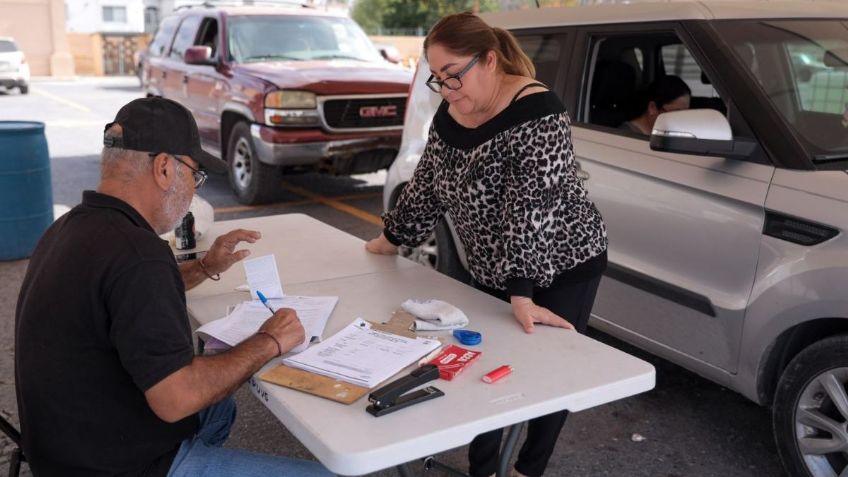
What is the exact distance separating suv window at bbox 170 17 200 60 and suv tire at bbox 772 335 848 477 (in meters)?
7.99

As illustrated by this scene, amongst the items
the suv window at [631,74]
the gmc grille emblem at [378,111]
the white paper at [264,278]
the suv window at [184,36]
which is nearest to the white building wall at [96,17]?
the suv window at [184,36]

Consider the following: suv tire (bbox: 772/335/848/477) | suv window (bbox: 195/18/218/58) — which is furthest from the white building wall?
suv tire (bbox: 772/335/848/477)

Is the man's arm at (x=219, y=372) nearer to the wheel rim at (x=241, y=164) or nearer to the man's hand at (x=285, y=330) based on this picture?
the man's hand at (x=285, y=330)

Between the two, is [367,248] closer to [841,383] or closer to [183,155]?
[183,155]

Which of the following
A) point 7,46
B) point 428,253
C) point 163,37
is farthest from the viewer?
point 7,46

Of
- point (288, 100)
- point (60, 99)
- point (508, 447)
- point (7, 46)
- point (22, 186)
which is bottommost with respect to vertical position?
point (60, 99)

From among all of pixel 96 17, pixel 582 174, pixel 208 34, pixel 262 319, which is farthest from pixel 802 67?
pixel 96 17

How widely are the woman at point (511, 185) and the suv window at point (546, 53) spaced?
1.53 metres

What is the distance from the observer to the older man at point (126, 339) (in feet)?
5.94

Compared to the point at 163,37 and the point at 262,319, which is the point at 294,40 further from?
the point at 262,319

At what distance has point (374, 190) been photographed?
9.24 metres

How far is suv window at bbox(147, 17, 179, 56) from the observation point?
10.3 m

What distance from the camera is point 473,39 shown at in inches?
102

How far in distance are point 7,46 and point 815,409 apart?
2312 cm
